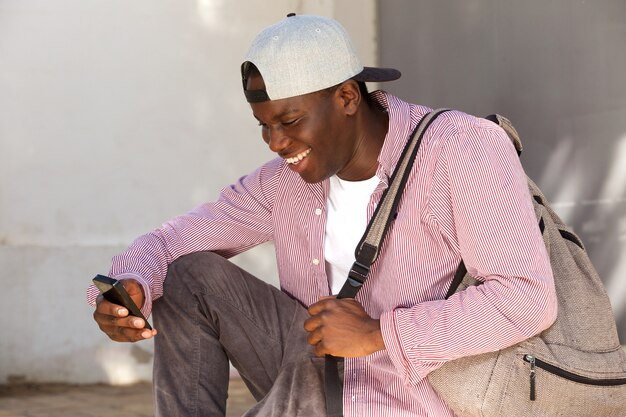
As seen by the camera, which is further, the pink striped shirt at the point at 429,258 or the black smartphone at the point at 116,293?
the black smartphone at the point at 116,293

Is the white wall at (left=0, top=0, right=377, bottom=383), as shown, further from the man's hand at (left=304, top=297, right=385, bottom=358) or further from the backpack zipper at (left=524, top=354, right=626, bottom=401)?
the backpack zipper at (left=524, top=354, right=626, bottom=401)

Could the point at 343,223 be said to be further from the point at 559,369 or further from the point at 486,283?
the point at 559,369

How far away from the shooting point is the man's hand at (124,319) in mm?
2999

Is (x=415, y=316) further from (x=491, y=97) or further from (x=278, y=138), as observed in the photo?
(x=491, y=97)

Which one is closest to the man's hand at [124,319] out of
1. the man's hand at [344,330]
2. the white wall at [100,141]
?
the man's hand at [344,330]

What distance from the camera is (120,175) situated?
19.3 ft

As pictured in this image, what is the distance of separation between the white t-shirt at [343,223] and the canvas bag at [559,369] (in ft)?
A: 1.32

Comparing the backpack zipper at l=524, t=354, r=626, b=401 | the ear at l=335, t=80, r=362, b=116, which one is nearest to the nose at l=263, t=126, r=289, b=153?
the ear at l=335, t=80, r=362, b=116

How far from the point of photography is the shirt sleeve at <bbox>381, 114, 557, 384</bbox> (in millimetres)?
2686

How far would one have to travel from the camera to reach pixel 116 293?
3.03 m

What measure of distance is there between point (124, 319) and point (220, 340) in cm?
34

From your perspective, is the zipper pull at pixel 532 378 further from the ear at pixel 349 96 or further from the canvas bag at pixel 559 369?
the ear at pixel 349 96

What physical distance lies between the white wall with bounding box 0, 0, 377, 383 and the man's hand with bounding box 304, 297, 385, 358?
3.16m

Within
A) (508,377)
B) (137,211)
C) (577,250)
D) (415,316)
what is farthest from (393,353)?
(137,211)
